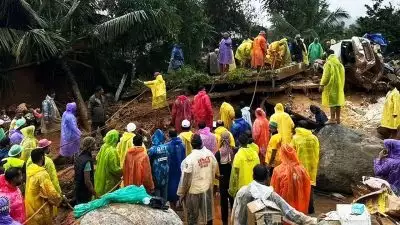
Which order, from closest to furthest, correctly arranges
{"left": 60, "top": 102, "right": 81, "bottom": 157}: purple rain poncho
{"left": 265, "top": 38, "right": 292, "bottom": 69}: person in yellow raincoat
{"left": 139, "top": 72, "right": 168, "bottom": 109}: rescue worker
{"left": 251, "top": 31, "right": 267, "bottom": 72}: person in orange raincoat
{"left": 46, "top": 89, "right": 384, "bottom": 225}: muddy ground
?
{"left": 60, "top": 102, "right": 81, "bottom": 157}: purple rain poncho → {"left": 46, "top": 89, "right": 384, "bottom": 225}: muddy ground → {"left": 139, "top": 72, "right": 168, "bottom": 109}: rescue worker → {"left": 251, "top": 31, "right": 267, "bottom": 72}: person in orange raincoat → {"left": 265, "top": 38, "right": 292, "bottom": 69}: person in yellow raincoat

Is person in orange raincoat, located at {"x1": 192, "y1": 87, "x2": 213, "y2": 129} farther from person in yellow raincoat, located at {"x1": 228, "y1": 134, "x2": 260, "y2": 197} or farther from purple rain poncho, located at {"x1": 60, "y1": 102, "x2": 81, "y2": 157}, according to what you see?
person in yellow raincoat, located at {"x1": 228, "y1": 134, "x2": 260, "y2": 197}

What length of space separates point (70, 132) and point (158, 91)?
4025 millimetres

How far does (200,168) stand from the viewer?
703 centimetres

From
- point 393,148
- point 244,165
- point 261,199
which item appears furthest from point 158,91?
point 261,199

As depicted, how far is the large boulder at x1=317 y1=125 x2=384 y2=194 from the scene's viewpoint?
9.55 m

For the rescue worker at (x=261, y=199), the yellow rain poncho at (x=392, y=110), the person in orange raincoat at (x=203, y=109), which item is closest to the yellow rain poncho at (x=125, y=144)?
the rescue worker at (x=261, y=199)

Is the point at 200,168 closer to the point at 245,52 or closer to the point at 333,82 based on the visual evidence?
the point at 333,82

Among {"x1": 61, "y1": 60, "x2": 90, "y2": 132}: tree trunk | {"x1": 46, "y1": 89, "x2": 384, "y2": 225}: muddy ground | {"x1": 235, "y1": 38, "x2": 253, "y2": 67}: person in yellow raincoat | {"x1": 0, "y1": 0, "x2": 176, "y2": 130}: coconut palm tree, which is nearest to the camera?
{"x1": 46, "y1": 89, "x2": 384, "y2": 225}: muddy ground

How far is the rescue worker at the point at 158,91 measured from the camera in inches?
548

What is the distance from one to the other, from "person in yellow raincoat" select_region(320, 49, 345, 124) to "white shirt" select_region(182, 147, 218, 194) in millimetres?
4799

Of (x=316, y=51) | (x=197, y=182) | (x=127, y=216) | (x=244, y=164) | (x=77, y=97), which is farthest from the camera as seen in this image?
(x=77, y=97)

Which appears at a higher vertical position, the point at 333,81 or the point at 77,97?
the point at 333,81

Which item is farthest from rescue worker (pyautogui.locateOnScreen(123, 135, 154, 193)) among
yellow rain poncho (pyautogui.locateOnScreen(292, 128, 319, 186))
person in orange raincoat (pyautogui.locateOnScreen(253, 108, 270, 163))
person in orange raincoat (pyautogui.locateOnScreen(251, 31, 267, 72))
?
person in orange raincoat (pyautogui.locateOnScreen(251, 31, 267, 72))

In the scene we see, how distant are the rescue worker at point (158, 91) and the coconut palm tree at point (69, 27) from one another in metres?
2.54
